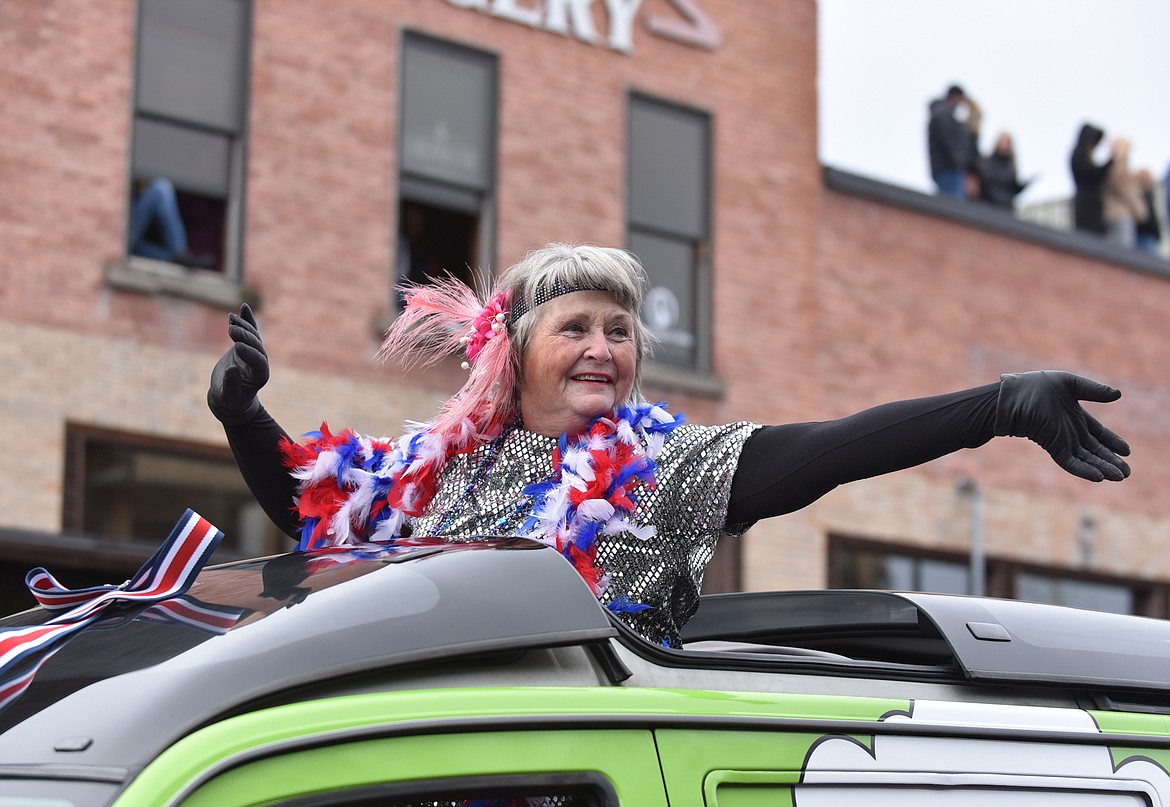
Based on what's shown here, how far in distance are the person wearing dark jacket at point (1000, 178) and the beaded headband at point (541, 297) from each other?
13.1m

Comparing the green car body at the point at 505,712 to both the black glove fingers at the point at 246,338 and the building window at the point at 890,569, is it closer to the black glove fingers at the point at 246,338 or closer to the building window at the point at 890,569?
the black glove fingers at the point at 246,338

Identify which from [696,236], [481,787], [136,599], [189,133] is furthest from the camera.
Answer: [696,236]

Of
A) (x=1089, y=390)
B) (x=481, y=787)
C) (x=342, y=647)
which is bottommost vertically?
(x=481, y=787)

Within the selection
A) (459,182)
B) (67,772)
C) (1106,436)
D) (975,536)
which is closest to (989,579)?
(975,536)

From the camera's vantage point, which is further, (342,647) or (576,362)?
(576,362)

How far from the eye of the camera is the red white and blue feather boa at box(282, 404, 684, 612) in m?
3.25

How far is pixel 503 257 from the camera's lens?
12859 mm

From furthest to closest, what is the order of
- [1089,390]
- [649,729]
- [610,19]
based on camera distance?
[610,19], [1089,390], [649,729]

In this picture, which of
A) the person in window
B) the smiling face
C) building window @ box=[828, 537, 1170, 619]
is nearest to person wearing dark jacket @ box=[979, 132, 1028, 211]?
building window @ box=[828, 537, 1170, 619]

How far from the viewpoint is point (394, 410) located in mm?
12398

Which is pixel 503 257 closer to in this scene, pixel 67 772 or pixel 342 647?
pixel 342 647

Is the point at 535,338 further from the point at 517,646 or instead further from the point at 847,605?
the point at 517,646

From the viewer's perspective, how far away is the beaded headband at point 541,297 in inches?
142

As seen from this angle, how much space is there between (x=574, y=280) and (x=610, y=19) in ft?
34.8
